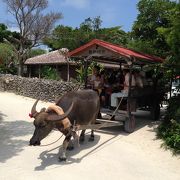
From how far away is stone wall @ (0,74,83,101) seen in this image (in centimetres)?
1763

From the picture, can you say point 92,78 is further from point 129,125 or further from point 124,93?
point 129,125

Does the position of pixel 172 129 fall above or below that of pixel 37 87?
below

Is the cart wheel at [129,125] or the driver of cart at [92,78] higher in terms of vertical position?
the driver of cart at [92,78]

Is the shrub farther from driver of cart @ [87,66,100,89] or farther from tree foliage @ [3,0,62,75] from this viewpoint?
tree foliage @ [3,0,62,75]

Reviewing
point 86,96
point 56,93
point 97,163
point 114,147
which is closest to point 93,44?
point 86,96

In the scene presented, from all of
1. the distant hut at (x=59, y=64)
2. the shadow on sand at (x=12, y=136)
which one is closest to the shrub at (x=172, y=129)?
the shadow on sand at (x=12, y=136)

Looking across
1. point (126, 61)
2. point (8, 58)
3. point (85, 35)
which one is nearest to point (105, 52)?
point (126, 61)

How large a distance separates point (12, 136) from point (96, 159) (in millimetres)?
3290

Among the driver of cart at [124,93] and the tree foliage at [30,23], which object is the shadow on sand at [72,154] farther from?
the tree foliage at [30,23]

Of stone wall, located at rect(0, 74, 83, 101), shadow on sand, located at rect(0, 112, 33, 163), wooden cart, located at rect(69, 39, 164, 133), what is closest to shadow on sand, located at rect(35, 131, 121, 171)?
wooden cart, located at rect(69, 39, 164, 133)

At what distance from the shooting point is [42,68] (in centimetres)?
3219

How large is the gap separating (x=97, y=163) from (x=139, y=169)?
92 cm

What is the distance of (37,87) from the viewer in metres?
Answer: 19.3

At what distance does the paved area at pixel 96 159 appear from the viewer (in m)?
6.62
